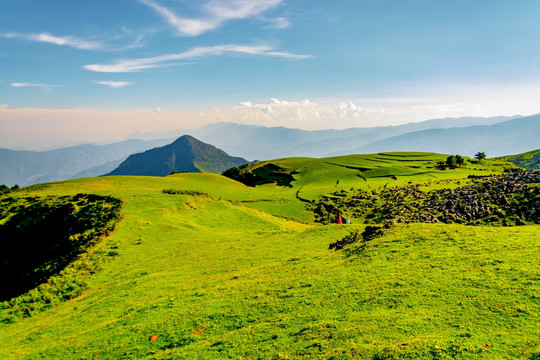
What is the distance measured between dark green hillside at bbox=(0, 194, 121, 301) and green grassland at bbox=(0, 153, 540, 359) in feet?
10.5

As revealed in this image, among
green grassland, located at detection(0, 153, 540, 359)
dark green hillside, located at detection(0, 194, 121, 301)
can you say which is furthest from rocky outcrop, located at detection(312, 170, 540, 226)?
dark green hillside, located at detection(0, 194, 121, 301)

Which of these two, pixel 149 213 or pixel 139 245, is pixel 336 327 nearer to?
pixel 139 245

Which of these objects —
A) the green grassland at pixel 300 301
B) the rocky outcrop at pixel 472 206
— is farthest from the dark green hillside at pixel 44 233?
the rocky outcrop at pixel 472 206

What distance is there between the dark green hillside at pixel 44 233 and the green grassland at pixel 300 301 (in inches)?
126

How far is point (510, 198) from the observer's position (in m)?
39.8

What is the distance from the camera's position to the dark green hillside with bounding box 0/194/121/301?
3018 centimetres

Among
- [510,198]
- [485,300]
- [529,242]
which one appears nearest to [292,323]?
[485,300]

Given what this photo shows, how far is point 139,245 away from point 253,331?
26205 millimetres

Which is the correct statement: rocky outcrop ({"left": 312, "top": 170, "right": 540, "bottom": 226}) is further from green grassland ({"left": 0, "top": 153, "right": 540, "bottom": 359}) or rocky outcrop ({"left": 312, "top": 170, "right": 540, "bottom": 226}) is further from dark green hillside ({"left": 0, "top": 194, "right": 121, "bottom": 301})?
dark green hillside ({"left": 0, "top": 194, "right": 121, "bottom": 301})

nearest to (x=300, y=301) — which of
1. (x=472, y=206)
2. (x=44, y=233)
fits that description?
(x=472, y=206)

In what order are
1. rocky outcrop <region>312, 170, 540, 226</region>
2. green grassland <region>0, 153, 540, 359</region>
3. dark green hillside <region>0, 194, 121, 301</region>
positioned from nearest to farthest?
green grassland <region>0, 153, 540, 359</region>, dark green hillside <region>0, 194, 121, 301</region>, rocky outcrop <region>312, 170, 540, 226</region>

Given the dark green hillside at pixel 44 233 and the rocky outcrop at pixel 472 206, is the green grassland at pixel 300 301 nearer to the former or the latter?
the dark green hillside at pixel 44 233

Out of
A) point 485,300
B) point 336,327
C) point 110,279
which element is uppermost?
point 485,300

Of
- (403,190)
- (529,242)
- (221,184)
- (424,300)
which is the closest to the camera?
(424,300)
